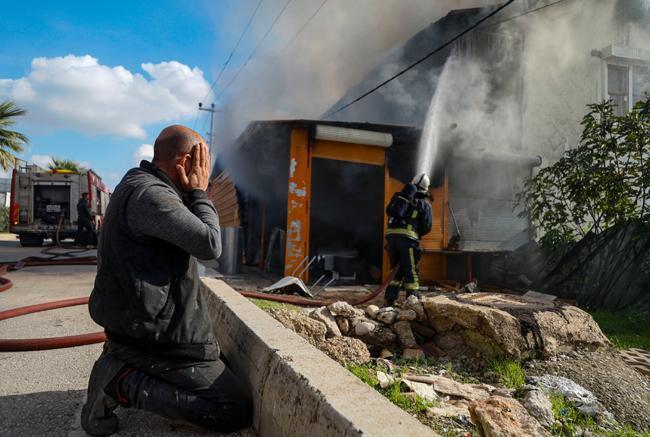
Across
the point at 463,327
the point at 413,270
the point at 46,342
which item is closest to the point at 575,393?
the point at 463,327

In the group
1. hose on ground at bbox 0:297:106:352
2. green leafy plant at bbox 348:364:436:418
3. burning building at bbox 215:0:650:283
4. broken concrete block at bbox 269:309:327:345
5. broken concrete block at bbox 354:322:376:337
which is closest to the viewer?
green leafy plant at bbox 348:364:436:418

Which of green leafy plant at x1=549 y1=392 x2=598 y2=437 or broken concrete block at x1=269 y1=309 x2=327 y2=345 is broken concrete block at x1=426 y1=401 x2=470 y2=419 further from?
broken concrete block at x1=269 y1=309 x2=327 y2=345

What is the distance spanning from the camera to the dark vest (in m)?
1.84

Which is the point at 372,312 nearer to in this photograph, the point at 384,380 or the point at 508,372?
the point at 508,372

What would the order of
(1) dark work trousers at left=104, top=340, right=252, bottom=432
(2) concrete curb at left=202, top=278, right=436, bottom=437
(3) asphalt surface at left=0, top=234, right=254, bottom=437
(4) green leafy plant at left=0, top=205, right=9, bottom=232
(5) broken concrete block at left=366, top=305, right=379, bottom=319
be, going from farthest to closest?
1. (4) green leafy plant at left=0, top=205, right=9, bottom=232
2. (5) broken concrete block at left=366, top=305, right=379, bottom=319
3. (3) asphalt surface at left=0, top=234, right=254, bottom=437
4. (1) dark work trousers at left=104, top=340, right=252, bottom=432
5. (2) concrete curb at left=202, top=278, right=436, bottom=437

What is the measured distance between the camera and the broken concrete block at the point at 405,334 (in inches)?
147

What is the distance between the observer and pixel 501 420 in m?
1.84

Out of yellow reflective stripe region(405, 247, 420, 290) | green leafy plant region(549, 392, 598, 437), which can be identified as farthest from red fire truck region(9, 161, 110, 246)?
green leafy plant region(549, 392, 598, 437)

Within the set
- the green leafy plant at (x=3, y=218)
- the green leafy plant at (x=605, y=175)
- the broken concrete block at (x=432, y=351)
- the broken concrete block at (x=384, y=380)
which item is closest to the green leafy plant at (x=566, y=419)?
the broken concrete block at (x=384, y=380)

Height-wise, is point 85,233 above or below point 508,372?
above

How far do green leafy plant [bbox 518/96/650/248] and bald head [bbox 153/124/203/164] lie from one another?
620cm

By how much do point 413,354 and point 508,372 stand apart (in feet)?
2.55

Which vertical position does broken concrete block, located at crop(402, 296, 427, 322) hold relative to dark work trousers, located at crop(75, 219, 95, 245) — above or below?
below

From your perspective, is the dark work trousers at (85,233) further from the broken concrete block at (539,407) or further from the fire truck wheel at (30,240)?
the broken concrete block at (539,407)
